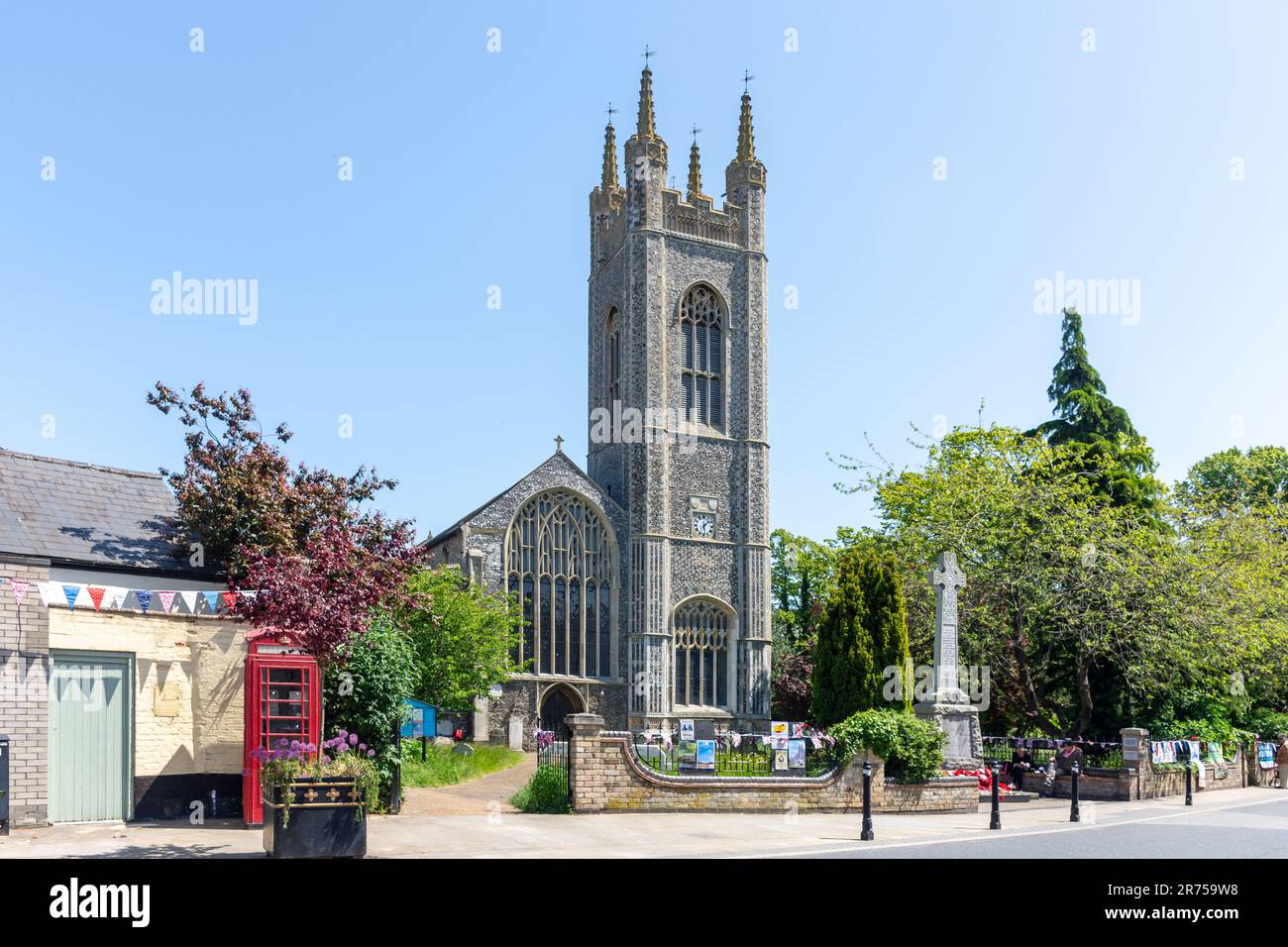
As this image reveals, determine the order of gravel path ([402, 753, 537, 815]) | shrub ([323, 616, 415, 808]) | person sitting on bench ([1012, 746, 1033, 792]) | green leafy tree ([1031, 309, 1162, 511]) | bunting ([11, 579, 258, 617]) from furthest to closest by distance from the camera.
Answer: green leafy tree ([1031, 309, 1162, 511]), person sitting on bench ([1012, 746, 1033, 792]), gravel path ([402, 753, 537, 815]), shrub ([323, 616, 415, 808]), bunting ([11, 579, 258, 617])

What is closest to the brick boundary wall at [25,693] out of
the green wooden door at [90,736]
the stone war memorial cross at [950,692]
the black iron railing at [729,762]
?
the green wooden door at [90,736]

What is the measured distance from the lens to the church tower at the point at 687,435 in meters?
41.4

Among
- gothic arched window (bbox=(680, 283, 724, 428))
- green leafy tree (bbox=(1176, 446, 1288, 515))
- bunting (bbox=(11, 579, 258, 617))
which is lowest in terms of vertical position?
bunting (bbox=(11, 579, 258, 617))

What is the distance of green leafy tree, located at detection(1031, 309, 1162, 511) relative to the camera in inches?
1473

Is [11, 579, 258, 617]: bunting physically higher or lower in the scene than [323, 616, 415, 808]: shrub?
higher

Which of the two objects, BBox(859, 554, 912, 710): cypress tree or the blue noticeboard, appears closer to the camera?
the blue noticeboard

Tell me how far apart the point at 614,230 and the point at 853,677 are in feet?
71.1

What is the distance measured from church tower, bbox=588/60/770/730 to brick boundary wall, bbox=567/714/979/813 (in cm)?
1989

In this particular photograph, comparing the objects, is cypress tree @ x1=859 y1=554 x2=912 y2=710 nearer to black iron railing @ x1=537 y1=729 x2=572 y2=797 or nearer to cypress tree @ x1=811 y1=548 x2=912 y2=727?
cypress tree @ x1=811 y1=548 x2=912 y2=727

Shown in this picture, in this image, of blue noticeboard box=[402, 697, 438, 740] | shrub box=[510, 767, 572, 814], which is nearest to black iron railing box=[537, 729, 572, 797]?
shrub box=[510, 767, 572, 814]

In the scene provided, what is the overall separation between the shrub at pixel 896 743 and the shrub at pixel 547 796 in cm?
511

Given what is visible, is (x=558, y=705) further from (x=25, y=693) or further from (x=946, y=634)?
(x=25, y=693)
